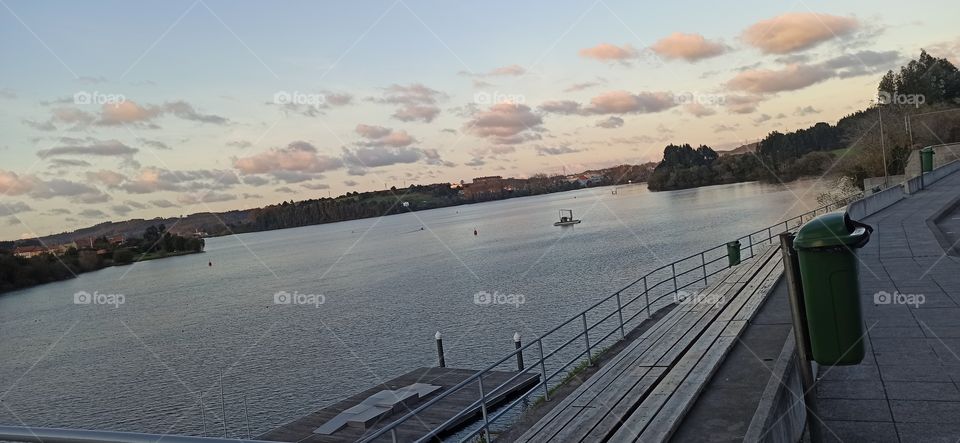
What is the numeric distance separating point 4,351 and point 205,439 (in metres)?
53.6

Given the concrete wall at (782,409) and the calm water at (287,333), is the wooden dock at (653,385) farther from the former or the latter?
the calm water at (287,333)

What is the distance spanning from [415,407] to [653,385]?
10904 millimetres

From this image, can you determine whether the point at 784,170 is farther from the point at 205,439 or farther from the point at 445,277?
the point at 205,439

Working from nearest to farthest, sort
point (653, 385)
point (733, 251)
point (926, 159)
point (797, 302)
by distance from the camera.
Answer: point (797, 302), point (653, 385), point (733, 251), point (926, 159)

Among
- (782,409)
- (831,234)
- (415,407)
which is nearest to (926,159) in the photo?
(415,407)

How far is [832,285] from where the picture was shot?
461 cm

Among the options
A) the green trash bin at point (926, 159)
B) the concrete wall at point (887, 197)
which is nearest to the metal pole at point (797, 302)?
the concrete wall at point (887, 197)

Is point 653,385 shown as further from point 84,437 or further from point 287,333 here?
point 287,333

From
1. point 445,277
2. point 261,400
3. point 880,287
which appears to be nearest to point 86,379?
point 261,400

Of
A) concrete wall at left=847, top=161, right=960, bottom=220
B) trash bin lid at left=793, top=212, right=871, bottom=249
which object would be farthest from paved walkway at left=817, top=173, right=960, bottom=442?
concrete wall at left=847, top=161, right=960, bottom=220

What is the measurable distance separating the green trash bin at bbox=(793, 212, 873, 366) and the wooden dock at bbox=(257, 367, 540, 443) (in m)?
9.73

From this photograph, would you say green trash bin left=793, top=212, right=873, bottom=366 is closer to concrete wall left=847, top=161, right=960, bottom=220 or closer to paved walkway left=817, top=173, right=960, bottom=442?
paved walkway left=817, top=173, right=960, bottom=442

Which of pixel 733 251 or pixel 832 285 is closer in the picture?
pixel 832 285

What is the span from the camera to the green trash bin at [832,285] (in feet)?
14.9
